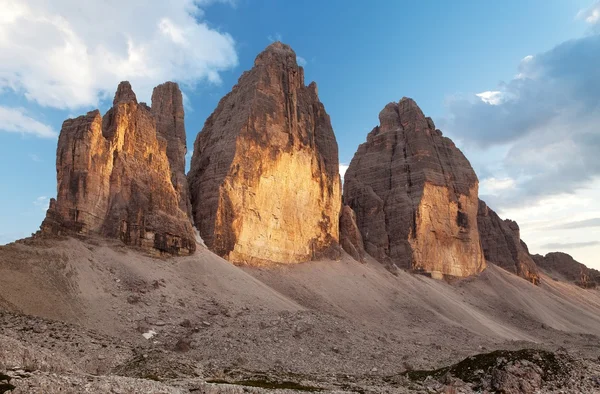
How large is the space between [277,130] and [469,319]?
117 ft

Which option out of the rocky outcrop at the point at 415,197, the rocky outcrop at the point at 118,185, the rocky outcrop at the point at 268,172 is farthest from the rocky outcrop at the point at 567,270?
the rocky outcrop at the point at 118,185

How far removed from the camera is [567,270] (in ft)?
429

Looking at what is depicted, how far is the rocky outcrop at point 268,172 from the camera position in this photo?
213 feet

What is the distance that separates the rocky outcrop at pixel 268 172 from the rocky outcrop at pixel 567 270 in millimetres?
75899

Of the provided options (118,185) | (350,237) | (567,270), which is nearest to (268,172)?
(350,237)

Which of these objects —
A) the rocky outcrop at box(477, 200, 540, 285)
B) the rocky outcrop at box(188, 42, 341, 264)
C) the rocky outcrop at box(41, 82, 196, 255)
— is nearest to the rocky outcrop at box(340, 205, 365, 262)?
the rocky outcrop at box(188, 42, 341, 264)

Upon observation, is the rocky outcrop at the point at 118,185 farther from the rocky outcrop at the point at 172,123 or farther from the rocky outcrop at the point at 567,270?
the rocky outcrop at the point at 567,270

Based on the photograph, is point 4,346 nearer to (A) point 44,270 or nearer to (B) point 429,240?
(A) point 44,270

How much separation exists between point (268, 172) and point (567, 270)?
9418cm

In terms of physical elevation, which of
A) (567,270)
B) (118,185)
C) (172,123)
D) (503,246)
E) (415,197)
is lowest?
(567,270)

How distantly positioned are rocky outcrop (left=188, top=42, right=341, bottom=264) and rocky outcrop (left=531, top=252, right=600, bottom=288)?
75.9 meters

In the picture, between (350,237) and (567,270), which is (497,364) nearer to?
(350,237)

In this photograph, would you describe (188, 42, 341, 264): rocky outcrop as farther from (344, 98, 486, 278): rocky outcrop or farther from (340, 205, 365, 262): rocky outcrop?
(344, 98, 486, 278): rocky outcrop

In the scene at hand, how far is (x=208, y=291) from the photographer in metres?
46.8
